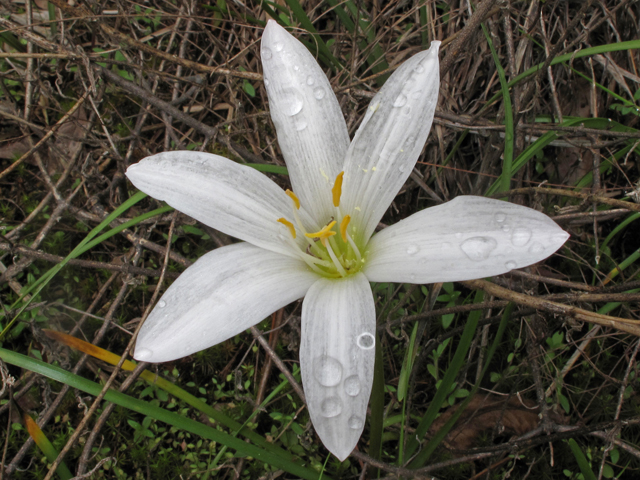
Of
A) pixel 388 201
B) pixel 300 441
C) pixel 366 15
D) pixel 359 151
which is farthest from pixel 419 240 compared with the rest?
pixel 366 15

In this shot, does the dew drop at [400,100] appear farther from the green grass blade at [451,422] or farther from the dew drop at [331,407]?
the dew drop at [331,407]

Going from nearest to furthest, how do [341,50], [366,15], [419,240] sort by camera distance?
1. [419,240]
2. [366,15]
3. [341,50]

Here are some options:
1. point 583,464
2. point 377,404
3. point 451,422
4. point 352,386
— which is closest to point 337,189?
point 352,386

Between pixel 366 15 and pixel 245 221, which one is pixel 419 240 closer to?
pixel 245 221

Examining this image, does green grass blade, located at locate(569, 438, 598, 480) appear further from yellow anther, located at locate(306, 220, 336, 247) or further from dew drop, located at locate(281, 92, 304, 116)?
dew drop, located at locate(281, 92, 304, 116)

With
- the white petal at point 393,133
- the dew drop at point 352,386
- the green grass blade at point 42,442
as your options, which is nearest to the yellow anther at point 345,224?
the white petal at point 393,133

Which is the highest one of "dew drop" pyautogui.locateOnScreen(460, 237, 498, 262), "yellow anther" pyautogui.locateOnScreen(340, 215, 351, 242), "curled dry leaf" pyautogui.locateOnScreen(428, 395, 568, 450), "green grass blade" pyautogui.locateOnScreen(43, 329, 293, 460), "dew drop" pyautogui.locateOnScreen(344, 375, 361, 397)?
"dew drop" pyautogui.locateOnScreen(460, 237, 498, 262)

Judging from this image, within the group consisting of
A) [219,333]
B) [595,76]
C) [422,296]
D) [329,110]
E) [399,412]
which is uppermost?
[329,110]

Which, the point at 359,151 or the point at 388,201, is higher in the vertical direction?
the point at 359,151

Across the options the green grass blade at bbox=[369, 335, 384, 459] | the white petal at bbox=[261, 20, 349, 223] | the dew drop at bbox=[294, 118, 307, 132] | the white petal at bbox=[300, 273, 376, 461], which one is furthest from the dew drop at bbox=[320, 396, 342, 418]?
the dew drop at bbox=[294, 118, 307, 132]
